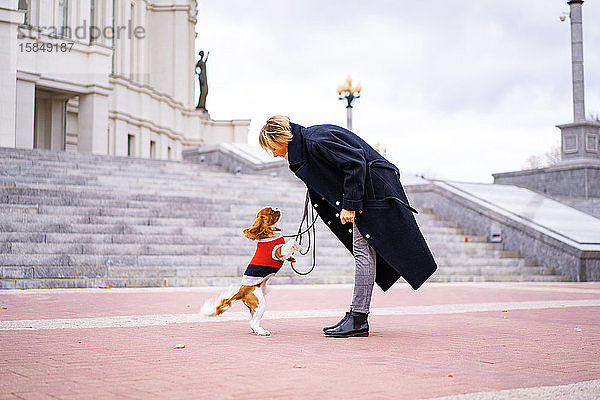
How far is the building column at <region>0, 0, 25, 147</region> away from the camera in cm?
2344

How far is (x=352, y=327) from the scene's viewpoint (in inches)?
209

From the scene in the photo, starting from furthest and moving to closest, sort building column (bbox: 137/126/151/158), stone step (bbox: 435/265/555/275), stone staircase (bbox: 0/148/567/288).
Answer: building column (bbox: 137/126/151/158), stone step (bbox: 435/265/555/275), stone staircase (bbox: 0/148/567/288)

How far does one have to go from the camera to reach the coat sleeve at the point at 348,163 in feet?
16.7

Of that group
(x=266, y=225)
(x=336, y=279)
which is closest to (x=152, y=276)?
(x=336, y=279)

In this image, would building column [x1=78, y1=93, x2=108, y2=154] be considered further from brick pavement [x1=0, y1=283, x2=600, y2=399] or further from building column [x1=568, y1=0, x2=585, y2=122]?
brick pavement [x1=0, y1=283, x2=600, y2=399]

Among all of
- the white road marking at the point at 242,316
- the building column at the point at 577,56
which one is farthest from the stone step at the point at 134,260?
the building column at the point at 577,56

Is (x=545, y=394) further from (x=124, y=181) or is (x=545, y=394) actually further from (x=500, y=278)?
(x=124, y=181)

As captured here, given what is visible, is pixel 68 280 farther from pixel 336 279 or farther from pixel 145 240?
pixel 336 279

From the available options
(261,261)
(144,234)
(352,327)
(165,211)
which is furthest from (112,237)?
(352,327)

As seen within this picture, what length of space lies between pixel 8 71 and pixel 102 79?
14.2ft

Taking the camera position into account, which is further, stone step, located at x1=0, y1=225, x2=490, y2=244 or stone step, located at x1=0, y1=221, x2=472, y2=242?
stone step, located at x1=0, y1=221, x2=472, y2=242

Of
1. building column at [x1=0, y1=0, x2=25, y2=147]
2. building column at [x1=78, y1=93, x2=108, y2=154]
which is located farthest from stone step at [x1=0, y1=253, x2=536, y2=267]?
building column at [x1=78, y1=93, x2=108, y2=154]

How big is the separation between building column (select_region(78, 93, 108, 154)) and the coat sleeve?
76.6 feet

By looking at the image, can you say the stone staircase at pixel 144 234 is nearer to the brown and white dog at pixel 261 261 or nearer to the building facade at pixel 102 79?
the brown and white dog at pixel 261 261
